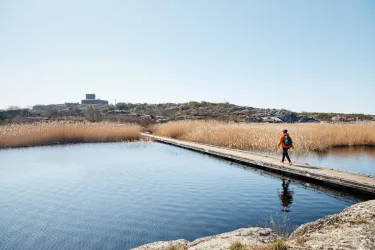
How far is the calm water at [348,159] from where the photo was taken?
1496 cm

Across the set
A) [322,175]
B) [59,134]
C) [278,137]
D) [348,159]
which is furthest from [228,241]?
[59,134]

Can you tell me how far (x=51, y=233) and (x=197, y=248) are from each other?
4326 millimetres

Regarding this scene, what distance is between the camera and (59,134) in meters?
24.9

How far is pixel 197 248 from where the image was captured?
472 cm

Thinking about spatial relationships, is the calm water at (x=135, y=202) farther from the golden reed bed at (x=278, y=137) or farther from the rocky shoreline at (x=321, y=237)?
the golden reed bed at (x=278, y=137)

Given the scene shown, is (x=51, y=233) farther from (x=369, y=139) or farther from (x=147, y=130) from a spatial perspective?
(x=147, y=130)

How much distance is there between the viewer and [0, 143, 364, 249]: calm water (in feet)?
23.6

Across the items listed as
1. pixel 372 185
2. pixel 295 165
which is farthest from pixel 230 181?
pixel 372 185

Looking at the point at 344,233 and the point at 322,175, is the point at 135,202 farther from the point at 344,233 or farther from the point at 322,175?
the point at 322,175

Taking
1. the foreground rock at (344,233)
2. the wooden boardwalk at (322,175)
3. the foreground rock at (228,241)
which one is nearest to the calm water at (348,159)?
the wooden boardwalk at (322,175)

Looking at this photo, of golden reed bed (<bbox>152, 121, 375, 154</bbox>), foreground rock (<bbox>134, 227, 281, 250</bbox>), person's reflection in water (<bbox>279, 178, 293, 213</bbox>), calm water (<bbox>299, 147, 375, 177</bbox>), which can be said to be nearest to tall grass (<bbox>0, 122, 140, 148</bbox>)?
golden reed bed (<bbox>152, 121, 375, 154</bbox>)

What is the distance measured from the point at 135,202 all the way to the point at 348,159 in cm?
1346

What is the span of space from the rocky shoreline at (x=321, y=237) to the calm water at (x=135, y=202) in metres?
1.85

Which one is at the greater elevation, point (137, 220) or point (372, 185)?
point (372, 185)
